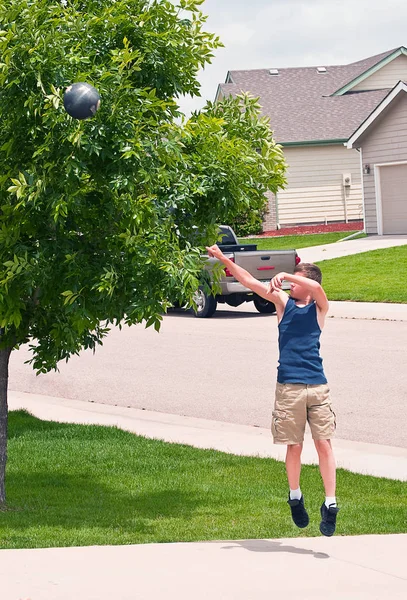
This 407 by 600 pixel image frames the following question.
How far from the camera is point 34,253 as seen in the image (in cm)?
708

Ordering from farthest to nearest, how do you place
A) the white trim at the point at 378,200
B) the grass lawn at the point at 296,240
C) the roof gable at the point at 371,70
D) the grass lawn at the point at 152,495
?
the roof gable at the point at 371,70
the white trim at the point at 378,200
the grass lawn at the point at 296,240
the grass lawn at the point at 152,495

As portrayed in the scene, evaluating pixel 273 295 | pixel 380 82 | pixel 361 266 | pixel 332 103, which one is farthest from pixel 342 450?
pixel 380 82

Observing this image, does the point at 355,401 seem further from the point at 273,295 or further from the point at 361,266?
the point at 361,266

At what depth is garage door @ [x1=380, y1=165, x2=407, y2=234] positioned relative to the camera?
37.2 m

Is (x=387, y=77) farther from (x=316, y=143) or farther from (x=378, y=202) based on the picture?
(x=378, y=202)

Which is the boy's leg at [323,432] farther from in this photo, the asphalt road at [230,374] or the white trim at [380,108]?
the white trim at [380,108]

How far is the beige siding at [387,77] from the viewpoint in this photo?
52.1m

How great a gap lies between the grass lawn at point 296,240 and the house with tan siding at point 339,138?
1407 mm

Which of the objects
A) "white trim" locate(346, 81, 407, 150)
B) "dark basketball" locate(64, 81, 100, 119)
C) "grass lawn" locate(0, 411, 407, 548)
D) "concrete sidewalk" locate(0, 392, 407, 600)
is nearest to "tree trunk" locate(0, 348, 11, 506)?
"grass lawn" locate(0, 411, 407, 548)

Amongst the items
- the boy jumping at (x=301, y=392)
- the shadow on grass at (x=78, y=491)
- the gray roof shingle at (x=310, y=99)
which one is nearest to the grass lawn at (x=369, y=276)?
the shadow on grass at (x=78, y=491)

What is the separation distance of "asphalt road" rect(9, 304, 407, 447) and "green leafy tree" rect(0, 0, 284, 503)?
13.7ft

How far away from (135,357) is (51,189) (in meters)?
10.2

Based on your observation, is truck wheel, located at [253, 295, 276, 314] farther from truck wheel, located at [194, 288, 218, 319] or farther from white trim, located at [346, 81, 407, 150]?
white trim, located at [346, 81, 407, 150]

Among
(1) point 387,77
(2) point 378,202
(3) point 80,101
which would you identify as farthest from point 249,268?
(1) point 387,77
